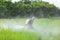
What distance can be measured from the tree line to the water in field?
9 centimetres

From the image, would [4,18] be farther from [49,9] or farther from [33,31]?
[49,9]

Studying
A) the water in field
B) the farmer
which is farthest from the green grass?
the farmer

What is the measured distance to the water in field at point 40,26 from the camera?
276 cm

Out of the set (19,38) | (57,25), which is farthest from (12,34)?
(57,25)

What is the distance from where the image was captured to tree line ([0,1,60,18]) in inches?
112

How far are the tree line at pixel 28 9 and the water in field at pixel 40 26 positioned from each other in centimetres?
9

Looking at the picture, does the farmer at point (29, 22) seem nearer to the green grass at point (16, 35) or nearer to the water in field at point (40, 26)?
the water in field at point (40, 26)

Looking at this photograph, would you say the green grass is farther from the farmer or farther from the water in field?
the farmer

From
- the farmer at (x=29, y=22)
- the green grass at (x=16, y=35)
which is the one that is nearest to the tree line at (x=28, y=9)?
the farmer at (x=29, y=22)

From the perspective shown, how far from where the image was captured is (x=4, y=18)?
281 centimetres

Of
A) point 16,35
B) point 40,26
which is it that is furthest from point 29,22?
point 16,35

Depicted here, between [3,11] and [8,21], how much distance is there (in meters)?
0.17

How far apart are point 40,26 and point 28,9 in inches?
12.1

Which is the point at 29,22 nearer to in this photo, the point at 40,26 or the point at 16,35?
the point at 40,26
